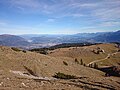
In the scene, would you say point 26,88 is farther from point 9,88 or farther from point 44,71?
point 44,71

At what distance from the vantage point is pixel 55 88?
28.5m

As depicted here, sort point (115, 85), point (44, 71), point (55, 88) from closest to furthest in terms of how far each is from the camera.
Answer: point (55, 88) → point (115, 85) → point (44, 71)

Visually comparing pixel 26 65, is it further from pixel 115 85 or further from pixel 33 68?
pixel 115 85

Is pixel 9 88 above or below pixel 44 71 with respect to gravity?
above

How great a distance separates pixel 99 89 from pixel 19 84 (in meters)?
11.7

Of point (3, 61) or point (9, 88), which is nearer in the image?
point (9, 88)

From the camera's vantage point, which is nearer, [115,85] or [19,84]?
[19,84]

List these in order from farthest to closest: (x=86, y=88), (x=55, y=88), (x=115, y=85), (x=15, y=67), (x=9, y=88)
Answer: (x=15, y=67) → (x=115, y=85) → (x=86, y=88) → (x=55, y=88) → (x=9, y=88)

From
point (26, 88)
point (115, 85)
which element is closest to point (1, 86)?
point (26, 88)

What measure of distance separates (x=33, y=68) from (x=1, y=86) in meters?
32.3

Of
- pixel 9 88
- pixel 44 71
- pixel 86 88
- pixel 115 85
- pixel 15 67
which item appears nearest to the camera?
pixel 9 88

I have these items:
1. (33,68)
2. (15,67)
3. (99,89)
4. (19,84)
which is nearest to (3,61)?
(15,67)

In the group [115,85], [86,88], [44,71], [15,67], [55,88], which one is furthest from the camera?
[44,71]

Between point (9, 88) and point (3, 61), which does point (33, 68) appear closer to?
point (3, 61)
